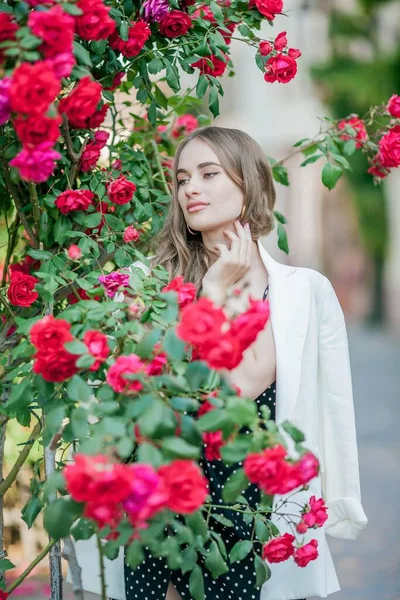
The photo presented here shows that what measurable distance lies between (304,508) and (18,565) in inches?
91.8

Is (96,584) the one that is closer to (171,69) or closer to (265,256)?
(265,256)

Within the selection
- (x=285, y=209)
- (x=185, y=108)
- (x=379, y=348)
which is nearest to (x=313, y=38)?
(x=285, y=209)

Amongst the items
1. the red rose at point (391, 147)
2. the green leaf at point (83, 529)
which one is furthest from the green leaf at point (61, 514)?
the red rose at point (391, 147)

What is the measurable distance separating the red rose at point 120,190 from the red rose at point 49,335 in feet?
2.58

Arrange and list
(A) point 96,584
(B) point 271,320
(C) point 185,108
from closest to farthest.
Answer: (B) point 271,320
(A) point 96,584
(C) point 185,108

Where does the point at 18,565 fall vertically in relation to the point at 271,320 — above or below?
below

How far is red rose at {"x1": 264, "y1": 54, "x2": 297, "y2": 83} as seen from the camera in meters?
2.33

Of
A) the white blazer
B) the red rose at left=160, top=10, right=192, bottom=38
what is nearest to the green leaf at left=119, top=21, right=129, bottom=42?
the red rose at left=160, top=10, right=192, bottom=38

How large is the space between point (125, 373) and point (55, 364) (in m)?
0.17

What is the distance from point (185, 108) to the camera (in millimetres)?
3014

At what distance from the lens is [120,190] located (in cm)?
229

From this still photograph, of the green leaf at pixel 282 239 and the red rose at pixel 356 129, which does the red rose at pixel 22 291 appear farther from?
the red rose at pixel 356 129

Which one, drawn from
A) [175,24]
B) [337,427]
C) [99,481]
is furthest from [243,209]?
[99,481]

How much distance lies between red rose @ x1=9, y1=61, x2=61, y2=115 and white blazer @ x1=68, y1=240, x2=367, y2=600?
1.12 metres
